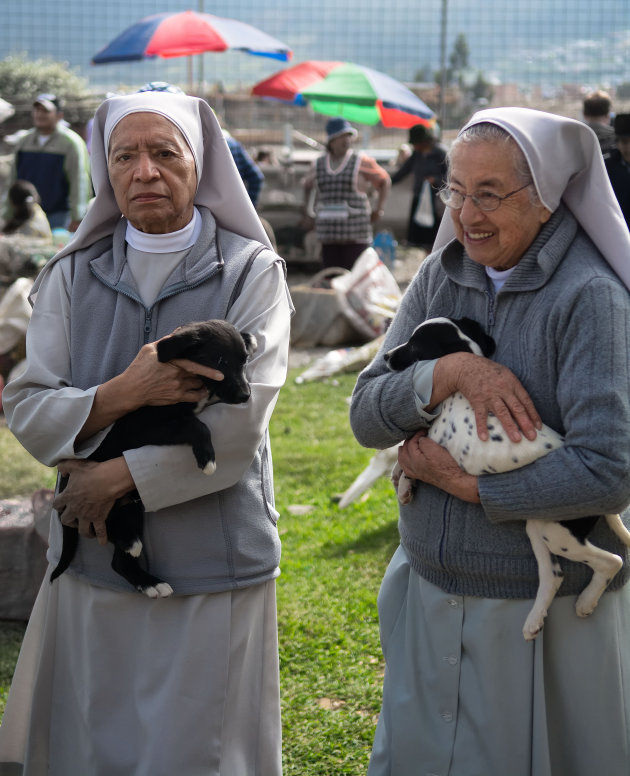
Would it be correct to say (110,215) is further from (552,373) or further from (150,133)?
(552,373)

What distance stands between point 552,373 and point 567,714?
2.91ft

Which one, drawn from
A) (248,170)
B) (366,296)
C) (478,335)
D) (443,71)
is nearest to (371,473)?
(248,170)

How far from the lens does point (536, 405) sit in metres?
2.42

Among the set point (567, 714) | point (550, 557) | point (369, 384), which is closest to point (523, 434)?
point (550, 557)

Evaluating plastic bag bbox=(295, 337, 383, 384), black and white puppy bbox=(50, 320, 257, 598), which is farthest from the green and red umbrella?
black and white puppy bbox=(50, 320, 257, 598)

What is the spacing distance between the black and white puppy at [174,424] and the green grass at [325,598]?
1.29 m

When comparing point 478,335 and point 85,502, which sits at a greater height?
point 478,335

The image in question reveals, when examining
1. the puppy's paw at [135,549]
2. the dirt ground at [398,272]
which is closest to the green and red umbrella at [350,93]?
the dirt ground at [398,272]

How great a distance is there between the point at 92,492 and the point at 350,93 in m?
11.5

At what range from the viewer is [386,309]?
9.99m

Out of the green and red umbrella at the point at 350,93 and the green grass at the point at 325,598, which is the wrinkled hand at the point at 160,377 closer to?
the green grass at the point at 325,598

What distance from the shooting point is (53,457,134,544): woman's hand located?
2.57 meters

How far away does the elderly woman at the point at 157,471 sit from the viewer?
2619 mm

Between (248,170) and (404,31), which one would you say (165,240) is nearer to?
(248,170)
